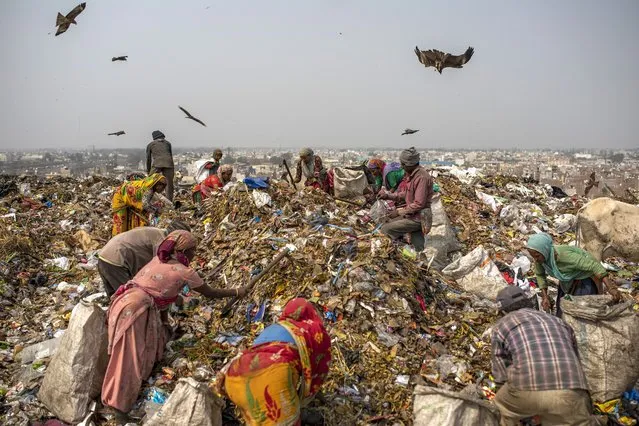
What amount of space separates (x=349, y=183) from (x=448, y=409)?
5.88m

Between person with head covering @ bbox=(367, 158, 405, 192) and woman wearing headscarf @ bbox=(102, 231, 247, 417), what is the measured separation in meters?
4.40

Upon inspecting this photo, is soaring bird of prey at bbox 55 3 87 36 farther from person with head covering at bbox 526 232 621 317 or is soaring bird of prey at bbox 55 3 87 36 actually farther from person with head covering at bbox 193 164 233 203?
person with head covering at bbox 526 232 621 317

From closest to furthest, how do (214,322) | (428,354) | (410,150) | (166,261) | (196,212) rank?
(166,261) → (428,354) → (214,322) → (410,150) → (196,212)

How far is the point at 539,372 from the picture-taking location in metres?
2.67

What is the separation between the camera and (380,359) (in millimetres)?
3730

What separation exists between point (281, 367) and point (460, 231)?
6539 millimetres

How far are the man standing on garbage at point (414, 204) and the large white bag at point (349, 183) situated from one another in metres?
2.37

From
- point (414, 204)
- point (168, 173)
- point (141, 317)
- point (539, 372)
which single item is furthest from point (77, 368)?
point (168, 173)

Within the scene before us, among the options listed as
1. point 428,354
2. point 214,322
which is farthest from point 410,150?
point 214,322

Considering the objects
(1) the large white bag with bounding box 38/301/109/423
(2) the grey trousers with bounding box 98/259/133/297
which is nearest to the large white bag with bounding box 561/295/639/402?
(1) the large white bag with bounding box 38/301/109/423

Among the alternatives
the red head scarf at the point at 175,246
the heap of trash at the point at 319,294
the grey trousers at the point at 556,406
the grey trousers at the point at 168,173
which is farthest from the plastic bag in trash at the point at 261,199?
the grey trousers at the point at 556,406

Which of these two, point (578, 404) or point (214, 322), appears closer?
point (578, 404)

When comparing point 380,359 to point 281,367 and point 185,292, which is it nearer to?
point 281,367

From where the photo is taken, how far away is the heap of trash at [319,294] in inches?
141
